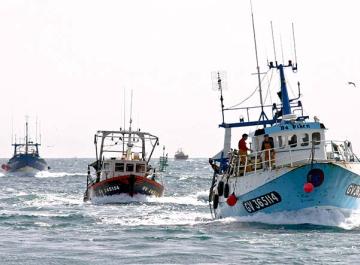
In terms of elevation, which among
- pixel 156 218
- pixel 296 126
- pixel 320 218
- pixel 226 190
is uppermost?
pixel 296 126

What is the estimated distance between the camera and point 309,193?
27094 millimetres

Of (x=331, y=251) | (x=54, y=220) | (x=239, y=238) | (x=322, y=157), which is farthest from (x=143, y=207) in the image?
(x=331, y=251)

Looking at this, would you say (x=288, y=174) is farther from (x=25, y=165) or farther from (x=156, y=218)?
(x=25, y=165)

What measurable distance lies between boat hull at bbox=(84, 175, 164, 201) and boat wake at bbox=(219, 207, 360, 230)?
21968 millimetres

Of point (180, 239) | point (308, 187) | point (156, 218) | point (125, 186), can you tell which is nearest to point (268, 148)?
point (308, 187)

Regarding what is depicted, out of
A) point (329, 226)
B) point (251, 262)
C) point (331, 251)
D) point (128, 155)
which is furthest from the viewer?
point (128, 155)

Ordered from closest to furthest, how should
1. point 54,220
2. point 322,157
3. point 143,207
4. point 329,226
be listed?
1. point 329,226
2. point 322,157
3. point 54,220
4. point 143,207

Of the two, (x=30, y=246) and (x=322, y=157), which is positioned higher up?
(x=322, y=157)

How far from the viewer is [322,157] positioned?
29.9 meters

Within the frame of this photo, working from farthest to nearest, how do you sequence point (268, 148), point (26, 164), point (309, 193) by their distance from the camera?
point (26, 164) < point (268, 148) < point (309, 193)

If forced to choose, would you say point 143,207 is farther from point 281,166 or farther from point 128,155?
point 281,166

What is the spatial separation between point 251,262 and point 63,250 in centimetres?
602

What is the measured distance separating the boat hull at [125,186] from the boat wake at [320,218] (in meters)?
22.0

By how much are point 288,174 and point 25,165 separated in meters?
114
